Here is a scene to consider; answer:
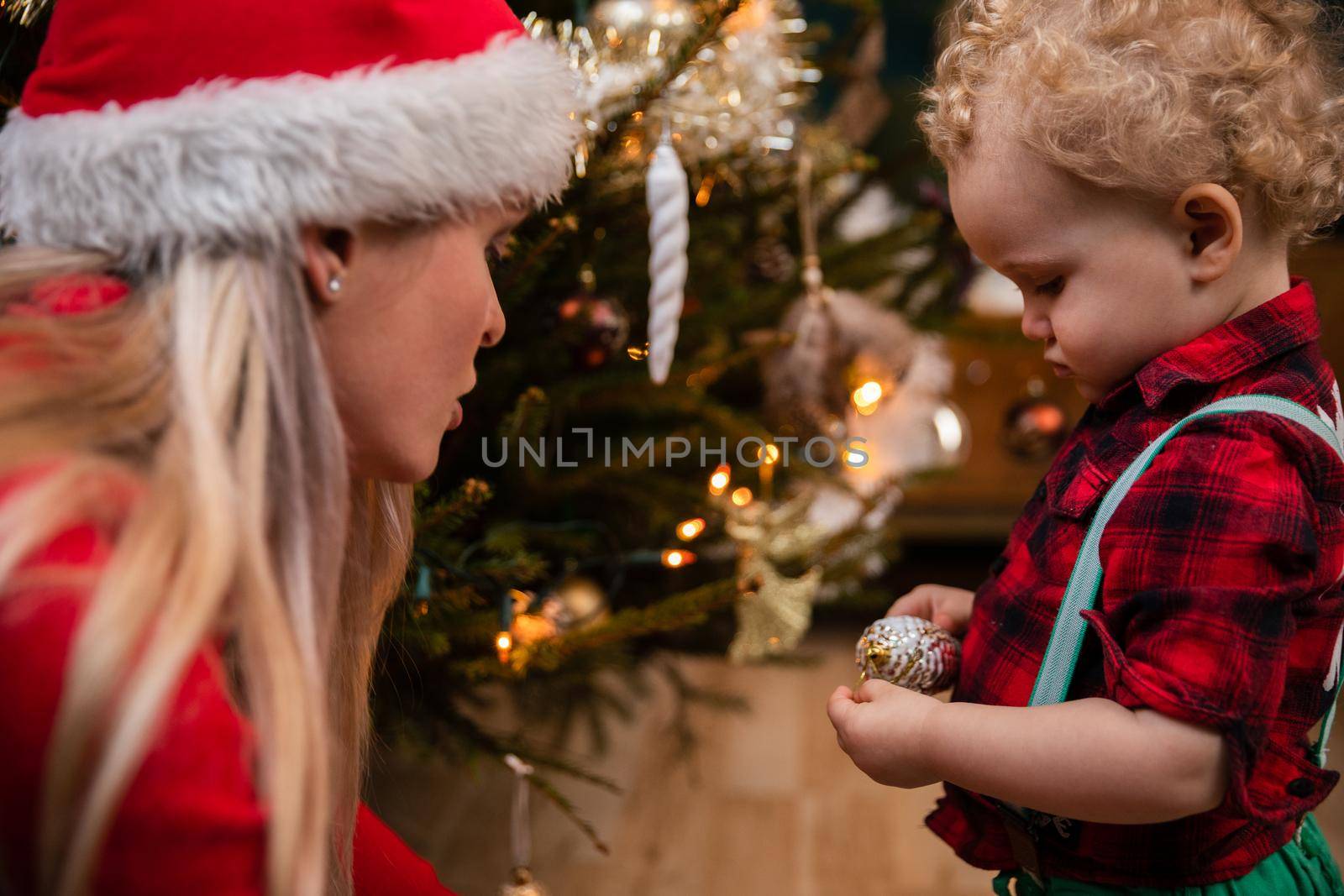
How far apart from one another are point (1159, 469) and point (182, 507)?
0.54 meters

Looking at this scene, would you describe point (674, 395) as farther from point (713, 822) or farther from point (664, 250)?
point (713, 822)

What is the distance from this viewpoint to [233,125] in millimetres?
577

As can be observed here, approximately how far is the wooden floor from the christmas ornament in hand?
2.66 ft

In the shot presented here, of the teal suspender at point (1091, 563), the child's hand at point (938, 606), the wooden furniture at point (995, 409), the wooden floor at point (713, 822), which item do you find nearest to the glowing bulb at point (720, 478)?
the child's hand at point (938, 606)

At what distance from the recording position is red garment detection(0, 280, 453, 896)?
0.45m

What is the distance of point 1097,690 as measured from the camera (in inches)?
25.5

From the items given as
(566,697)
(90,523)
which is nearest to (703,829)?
(566,697)

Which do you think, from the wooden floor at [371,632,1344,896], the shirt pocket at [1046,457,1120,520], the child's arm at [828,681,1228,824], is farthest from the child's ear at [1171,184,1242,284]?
the wooden floor at [371,632,1344,896]

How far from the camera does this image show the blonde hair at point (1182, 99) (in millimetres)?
646

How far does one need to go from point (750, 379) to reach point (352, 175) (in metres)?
1.03

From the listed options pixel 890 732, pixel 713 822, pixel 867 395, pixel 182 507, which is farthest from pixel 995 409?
pixel 182 507

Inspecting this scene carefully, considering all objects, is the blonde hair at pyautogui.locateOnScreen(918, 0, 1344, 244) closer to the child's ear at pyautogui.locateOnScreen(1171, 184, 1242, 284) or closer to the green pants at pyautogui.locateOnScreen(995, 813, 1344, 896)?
the child's ear at pyautogui.locateOnScreen(1171, 184, 1242, 284)

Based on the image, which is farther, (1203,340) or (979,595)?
(979,595)

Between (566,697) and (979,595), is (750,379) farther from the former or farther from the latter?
(979,595)
